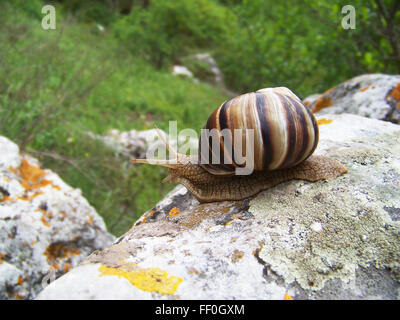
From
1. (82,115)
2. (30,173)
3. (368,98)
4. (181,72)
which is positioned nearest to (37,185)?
(30,173)

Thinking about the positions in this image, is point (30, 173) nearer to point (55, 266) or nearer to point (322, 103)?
point (55, 266)

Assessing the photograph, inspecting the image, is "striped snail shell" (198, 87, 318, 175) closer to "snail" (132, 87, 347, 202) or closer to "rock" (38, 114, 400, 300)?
"snail" (132, 87, 347, 202)

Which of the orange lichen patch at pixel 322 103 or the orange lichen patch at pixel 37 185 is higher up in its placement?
the orange lichen patch at pixel 322 103

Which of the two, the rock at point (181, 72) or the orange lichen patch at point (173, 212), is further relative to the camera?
the rock at point (181, 72)

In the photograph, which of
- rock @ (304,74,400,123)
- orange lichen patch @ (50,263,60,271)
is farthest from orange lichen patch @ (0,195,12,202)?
rock @ (304,74,400,123)

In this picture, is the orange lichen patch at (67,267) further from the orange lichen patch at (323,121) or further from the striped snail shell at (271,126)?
the orange lichen patch at (323,121)

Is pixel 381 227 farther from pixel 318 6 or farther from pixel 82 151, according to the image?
pixel 318 6

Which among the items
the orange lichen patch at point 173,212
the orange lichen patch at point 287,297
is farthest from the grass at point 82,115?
the orange lichen patch at point 287,297
